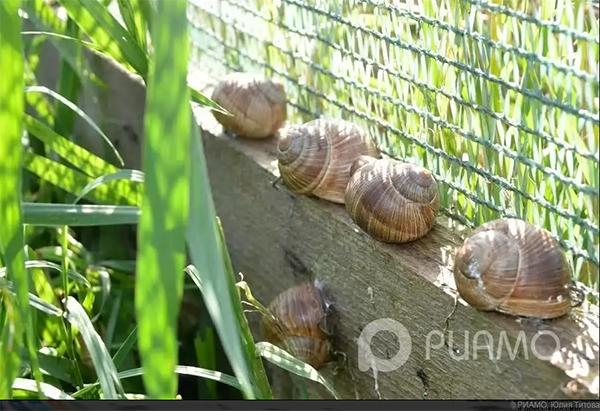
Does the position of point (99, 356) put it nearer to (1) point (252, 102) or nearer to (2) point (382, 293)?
Answer: (2) point (382, 293)

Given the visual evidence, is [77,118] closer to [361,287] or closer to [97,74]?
[97,74]

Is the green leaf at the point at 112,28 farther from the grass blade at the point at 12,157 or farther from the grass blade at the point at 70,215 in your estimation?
the grass blade at the point at 12,157

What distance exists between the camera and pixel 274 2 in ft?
4.64

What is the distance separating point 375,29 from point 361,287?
0.34 metres

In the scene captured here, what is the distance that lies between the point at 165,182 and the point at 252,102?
762 millimetres

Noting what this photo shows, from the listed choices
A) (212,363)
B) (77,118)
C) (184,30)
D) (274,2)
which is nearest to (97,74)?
(77,118)

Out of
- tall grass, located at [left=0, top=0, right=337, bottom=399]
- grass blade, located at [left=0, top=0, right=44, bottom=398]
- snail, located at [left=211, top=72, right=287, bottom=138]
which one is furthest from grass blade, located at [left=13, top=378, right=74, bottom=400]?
snail, located at [left=211, top=72, right=287, bottom=138]

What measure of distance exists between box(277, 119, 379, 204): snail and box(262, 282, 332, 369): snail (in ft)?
0.45

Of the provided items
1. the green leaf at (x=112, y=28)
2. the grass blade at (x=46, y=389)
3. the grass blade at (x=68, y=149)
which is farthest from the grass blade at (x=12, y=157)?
the grass blade at (x=68, y=149)

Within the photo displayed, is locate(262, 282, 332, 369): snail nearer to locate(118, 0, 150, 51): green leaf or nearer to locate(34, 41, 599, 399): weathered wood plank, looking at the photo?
locate(34, 41, 599, 399): weathered wood plank

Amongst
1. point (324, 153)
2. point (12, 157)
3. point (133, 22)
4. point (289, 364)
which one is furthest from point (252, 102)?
point (12, 157)

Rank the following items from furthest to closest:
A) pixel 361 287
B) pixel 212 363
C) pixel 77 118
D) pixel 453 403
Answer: pixel 77 118 < pixel 212 363 < pixel 361 287 < pixel 453 403

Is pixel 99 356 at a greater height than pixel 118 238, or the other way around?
pixel 99 356

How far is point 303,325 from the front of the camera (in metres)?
1.24
